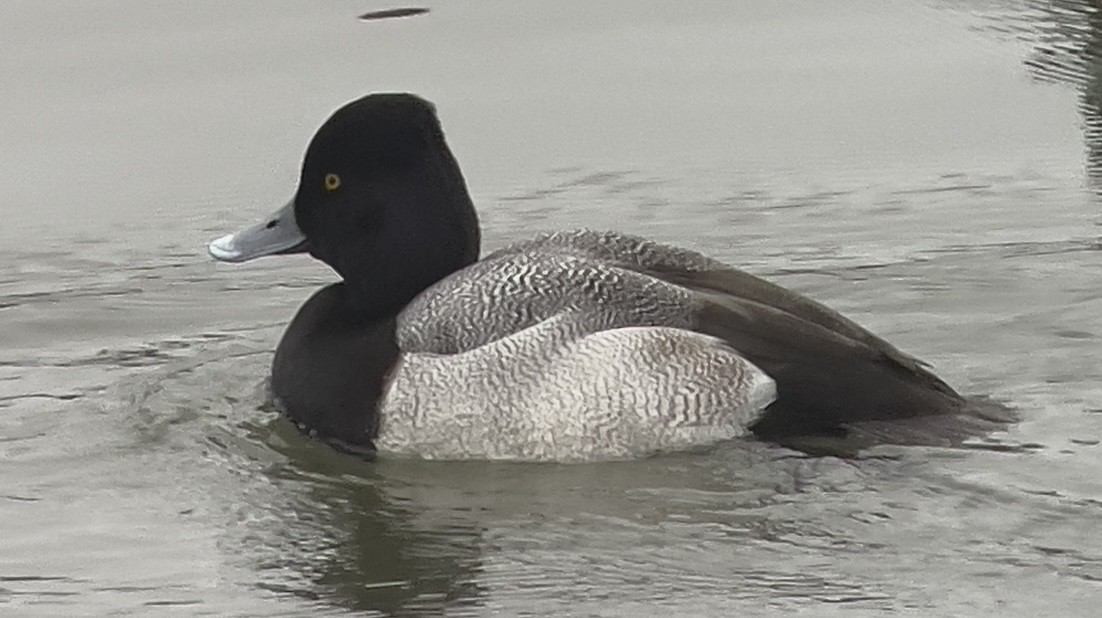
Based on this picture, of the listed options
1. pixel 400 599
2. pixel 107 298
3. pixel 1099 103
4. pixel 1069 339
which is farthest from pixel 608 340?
pixel 1099 103

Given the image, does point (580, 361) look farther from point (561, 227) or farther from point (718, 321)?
point (561, 227)

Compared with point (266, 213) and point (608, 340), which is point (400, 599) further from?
point (266, 213)

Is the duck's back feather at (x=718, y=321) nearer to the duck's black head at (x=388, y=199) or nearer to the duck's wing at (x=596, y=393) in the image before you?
the duck's wing at (x=596, y=393)

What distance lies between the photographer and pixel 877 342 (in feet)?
19.8

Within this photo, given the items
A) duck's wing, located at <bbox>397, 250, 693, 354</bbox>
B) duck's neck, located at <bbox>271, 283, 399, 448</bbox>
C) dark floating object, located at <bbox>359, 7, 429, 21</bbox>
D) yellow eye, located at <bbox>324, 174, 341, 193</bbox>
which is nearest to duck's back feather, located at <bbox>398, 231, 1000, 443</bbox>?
duck's wing, located at <bbox>397, 250, 693, 354</bbox>

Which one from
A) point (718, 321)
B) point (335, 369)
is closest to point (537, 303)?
point (718, 321)

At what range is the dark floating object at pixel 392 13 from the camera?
33.5ft

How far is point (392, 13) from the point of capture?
33.7 feet

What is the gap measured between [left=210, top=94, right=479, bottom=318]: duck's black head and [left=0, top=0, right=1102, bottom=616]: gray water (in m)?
0.52

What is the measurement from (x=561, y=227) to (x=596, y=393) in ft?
6.73

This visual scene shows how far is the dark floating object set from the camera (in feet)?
33.5

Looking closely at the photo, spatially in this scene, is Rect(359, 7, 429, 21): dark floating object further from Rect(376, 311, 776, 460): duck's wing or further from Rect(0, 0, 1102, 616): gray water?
Rect(376, 311, 776, 460): duck's wing

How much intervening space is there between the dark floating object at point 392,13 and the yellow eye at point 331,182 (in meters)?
3.92

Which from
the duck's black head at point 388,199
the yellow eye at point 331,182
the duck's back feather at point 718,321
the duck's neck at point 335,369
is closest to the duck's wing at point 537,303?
the duck's back feather at point 718,321
